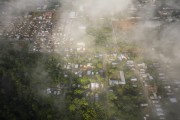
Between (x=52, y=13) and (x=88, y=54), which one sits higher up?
(x=52, y=13)

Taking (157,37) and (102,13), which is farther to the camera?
(102,13)

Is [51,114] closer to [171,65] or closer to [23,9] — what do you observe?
[171,65]

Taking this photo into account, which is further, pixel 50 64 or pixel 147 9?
pixel 147 9

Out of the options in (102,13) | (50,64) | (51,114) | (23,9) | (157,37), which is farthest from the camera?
(23,9)

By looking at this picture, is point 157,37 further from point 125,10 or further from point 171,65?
point 125,10

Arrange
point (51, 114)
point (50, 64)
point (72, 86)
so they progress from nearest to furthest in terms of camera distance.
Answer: point (51, 114), point (72, 86), point (50, 64)

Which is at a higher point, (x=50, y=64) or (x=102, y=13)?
(x=102, y=13)

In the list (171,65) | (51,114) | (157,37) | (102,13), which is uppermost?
(102,13)

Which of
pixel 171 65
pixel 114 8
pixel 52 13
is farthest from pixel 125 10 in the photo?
pixel 171 65

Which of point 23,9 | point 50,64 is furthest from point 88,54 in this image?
point 23,9
